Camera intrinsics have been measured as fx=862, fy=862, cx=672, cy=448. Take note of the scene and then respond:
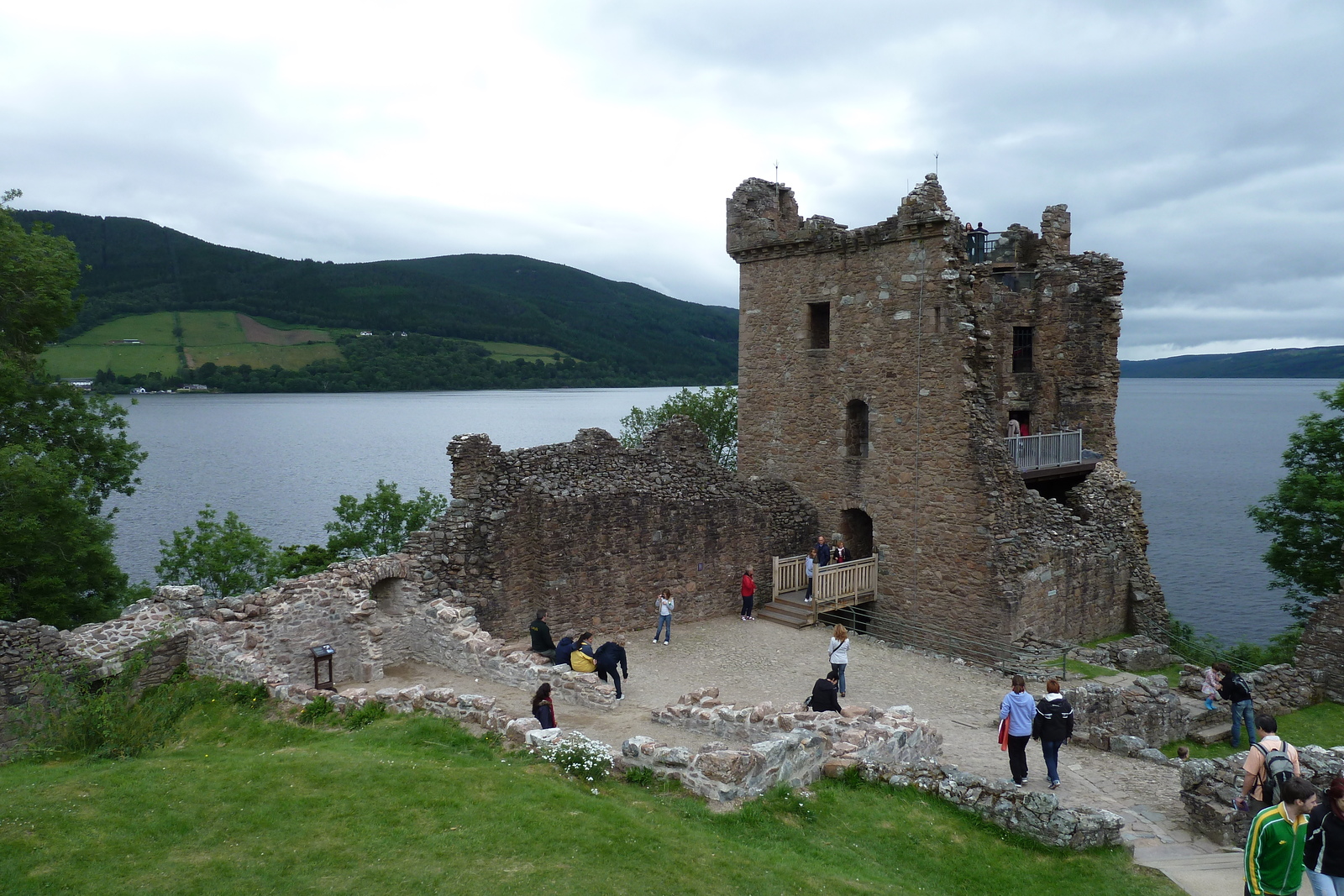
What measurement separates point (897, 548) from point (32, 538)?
67.4 feet

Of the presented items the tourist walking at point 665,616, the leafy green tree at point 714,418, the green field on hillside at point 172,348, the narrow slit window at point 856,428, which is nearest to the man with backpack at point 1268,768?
the tourist walking at point 665,616

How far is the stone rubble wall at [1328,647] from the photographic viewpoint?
17609 mm

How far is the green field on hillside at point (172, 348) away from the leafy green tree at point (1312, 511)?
119 meters

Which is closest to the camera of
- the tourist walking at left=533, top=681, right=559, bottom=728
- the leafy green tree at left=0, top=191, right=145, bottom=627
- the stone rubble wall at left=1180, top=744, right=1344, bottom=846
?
the stone rubble wall at left=1180, top=744, right=1344, bottom=846

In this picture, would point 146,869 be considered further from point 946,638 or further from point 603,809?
point 946,638

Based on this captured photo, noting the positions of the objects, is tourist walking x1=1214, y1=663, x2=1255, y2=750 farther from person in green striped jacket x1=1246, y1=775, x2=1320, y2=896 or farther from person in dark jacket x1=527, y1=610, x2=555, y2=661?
person in dark jacket x1=527, y1=610, x2=555, y2=661

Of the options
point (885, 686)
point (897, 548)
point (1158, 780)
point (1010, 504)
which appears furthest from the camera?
point (897, 548)

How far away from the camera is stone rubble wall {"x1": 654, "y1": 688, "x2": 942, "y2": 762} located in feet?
36.8

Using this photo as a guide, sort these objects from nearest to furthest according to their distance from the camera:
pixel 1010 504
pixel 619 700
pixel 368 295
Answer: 1. pixel 619 700
2. pixel 1010 504
3. pixel 368 295

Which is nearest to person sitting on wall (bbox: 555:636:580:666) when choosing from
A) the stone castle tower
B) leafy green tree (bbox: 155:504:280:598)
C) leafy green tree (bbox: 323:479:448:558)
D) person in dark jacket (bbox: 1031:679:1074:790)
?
person in dark jacket (bbox: 1031:679:1074:790)

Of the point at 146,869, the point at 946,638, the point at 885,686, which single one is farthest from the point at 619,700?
the point at 946,638

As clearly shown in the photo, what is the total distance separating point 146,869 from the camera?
763 centimetres

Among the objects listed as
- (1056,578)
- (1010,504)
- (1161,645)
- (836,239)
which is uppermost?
(836,239)

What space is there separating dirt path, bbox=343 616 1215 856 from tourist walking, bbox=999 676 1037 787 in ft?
1.74
